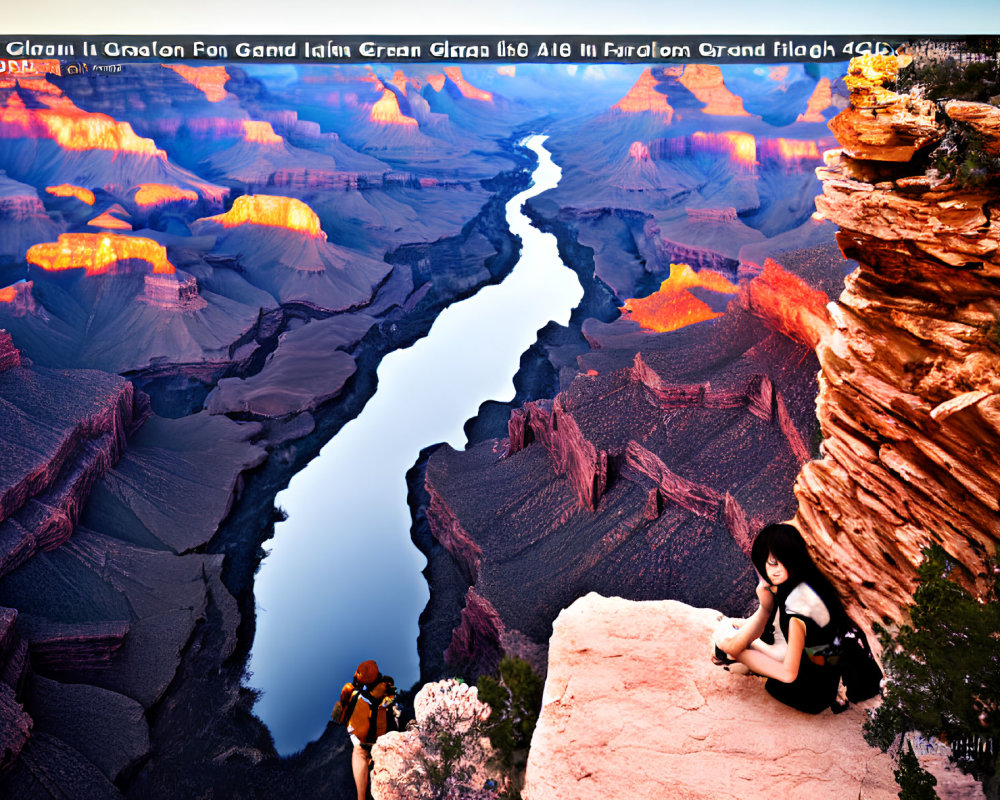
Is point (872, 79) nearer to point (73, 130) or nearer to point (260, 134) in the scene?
point (73, 130)

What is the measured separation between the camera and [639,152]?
9075 cm

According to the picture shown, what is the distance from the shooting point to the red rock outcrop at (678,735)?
307 inches

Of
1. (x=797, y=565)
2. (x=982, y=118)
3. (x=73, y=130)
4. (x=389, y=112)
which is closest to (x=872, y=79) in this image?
(x=982, y=118)

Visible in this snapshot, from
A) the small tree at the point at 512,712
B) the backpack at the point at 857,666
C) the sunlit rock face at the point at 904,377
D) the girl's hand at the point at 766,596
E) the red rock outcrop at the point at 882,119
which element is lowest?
the small tree at the point at 512,712

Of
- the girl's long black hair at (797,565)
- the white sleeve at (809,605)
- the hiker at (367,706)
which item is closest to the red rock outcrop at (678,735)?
the white sleeve at (809,605)

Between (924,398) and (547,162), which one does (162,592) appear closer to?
(924,398)

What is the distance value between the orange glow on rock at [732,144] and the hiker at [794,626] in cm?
8322

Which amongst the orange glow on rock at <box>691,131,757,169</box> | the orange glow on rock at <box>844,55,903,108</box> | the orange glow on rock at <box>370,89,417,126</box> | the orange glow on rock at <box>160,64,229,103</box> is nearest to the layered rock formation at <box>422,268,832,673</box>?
the orange glow on rock at <box>844,55,903,108</box>

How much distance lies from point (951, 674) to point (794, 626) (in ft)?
4.73

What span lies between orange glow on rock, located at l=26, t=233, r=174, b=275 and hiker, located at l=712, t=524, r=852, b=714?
46.0 metres

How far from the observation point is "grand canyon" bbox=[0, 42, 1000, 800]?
8.05 m

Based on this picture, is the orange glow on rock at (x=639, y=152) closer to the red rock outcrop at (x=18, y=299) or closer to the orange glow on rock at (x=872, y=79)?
the red rock outcrop at (x=18, y=299)

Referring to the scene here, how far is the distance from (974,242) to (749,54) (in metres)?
6.44

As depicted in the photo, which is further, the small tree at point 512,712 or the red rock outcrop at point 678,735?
the small tree at point 512,712
